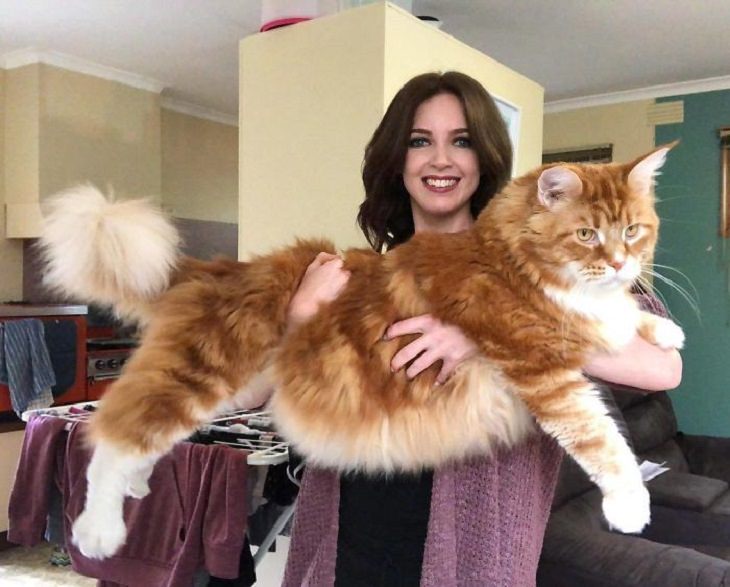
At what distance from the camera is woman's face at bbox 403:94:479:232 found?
1.32 m

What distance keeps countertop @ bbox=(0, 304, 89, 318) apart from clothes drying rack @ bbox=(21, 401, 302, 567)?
154 centimetres

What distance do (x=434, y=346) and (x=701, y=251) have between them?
3.93 m

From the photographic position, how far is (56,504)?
2.09m

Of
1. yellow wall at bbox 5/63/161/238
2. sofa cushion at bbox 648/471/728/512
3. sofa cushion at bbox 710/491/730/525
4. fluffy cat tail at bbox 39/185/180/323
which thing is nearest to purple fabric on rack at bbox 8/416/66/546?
fluffy cat tail at bbox 39/185/180/323

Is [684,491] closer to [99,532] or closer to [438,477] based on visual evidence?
[438,477]

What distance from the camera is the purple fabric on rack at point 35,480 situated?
2.02 meters

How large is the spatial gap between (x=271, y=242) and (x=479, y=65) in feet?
3.55

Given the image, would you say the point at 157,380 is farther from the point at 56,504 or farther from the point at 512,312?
the point at 56,504

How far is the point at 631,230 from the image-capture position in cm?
104

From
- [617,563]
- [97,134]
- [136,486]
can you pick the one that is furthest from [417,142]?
[97,134]

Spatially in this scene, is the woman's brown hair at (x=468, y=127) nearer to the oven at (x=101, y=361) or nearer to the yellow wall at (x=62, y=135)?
the oven at (x=101, y=361)

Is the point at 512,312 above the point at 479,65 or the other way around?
the other way around

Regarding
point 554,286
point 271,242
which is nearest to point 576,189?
point 554,286

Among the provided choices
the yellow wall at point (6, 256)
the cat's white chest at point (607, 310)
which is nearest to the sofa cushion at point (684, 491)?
the cat's white chest at point (607, 310)
